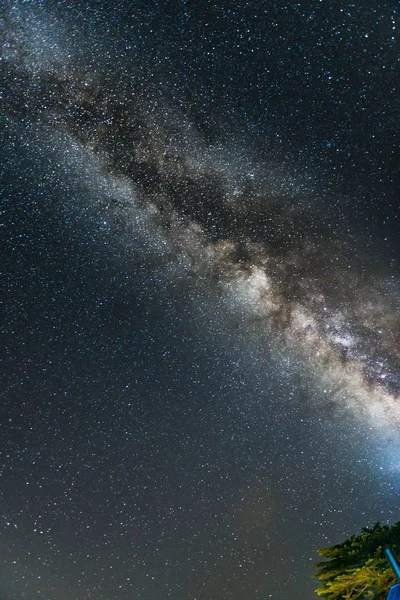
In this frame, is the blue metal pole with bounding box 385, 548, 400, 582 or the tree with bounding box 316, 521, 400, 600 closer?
the blue metal pole with bounding box 385, 548, 400, 582

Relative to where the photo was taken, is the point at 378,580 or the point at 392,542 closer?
the point at 378,580

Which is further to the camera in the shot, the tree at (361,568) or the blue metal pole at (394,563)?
the tree at (361,568)

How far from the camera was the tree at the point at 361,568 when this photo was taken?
6898 mm

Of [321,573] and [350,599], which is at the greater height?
[321,573]

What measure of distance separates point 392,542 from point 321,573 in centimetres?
145

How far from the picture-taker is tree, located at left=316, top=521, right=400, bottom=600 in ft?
22.6

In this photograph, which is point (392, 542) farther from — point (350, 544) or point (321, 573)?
point (321, 573)

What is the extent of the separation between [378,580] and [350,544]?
86cm

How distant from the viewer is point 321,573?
302 inches

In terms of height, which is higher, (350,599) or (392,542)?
(392,542)

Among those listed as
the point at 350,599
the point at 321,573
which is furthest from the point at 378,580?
the point at 321,573

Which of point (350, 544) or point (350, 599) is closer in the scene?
point (350, 599)

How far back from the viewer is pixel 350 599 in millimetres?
7121

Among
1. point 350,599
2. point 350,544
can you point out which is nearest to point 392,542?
point 350,544
